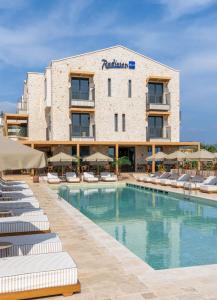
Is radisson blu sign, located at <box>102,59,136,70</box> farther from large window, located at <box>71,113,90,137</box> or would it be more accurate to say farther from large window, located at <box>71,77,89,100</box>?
large window, located at <box>71,113,90,137</box>

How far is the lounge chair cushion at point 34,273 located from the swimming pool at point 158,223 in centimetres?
303

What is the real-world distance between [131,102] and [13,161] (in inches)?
1143

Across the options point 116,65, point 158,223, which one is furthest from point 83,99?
point 158,223

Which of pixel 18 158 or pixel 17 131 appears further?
pixel 17 131

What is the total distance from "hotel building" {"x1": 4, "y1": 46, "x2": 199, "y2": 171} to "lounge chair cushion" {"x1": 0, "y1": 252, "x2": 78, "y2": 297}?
2428 centimetres

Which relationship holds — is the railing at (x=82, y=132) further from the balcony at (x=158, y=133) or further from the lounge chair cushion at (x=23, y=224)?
the lounge chair cushion at (x=23, y=224)

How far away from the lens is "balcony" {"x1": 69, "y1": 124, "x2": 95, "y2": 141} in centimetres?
3209

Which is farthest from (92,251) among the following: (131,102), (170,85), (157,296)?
(170,85)

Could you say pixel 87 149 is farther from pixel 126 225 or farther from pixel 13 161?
pixel 13 161

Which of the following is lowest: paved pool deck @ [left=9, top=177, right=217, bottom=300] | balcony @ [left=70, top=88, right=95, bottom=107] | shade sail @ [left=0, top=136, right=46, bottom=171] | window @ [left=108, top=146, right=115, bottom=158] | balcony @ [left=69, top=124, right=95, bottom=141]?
paved pool deck @ [left=9, top=177, right=217, bottom=300]

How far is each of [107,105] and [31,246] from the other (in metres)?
27.2

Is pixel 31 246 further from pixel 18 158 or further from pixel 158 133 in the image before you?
pixel 158 133

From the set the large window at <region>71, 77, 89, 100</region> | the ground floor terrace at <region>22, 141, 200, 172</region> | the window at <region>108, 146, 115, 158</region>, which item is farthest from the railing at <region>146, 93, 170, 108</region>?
the large window at <region>71, 77, 89, 100</region>

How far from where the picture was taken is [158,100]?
34.6 metres
